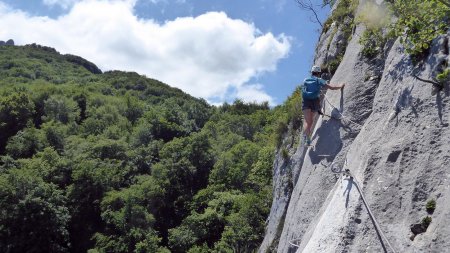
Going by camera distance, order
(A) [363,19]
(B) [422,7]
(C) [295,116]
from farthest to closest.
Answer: (C) [295,116] → (A) [363,19] → (B) [422,7]

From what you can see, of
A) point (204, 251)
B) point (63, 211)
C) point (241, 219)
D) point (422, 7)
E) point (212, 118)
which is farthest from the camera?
point (212, 118)

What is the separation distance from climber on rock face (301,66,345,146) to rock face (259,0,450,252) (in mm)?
1095

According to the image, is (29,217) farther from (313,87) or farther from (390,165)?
(390,165)

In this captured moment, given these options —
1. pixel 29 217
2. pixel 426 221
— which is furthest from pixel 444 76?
pixel 29 217

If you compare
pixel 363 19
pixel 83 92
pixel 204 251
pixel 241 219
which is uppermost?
pixel 83 92

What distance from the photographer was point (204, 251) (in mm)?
46125

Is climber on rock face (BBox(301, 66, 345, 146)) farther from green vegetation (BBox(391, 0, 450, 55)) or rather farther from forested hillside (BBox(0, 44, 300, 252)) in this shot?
forested hillside (BBox(0, 44, 300, 252))

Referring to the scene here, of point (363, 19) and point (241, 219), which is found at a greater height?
point (363, 19)

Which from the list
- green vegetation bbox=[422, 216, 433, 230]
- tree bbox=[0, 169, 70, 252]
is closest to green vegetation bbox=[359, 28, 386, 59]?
green vegetation bbox=[422, 216, 433, 230]

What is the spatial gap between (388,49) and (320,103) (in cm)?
227

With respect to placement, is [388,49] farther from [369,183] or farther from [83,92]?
[83,92]

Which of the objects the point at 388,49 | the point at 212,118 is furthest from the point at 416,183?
the point at 212,118

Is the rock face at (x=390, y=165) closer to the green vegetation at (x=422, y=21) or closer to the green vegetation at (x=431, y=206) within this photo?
the green vegetation at (x=431, y=206)

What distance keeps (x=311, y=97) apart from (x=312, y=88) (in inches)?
9.0
